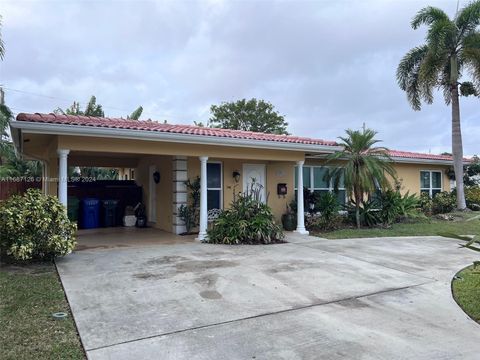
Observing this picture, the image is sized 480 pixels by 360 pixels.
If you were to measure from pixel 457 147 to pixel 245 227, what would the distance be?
11.6 m

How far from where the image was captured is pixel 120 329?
156 inches

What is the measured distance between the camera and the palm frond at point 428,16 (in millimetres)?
15336

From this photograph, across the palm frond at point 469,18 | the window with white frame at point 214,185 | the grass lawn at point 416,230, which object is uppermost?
the palm frond at point 469,18

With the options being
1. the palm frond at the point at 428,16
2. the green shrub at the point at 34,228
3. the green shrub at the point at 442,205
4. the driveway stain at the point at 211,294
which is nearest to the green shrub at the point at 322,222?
the green shrub at the point at 442,205

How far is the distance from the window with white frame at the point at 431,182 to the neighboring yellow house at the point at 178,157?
2.10ft

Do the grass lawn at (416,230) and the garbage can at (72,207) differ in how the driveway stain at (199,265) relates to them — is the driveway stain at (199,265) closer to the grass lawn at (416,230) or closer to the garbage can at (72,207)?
the grass lawn at (416,230)

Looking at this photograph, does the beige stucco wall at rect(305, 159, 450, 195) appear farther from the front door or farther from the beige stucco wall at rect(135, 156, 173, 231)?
the front door

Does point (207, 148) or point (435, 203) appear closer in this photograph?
point (207, 148)

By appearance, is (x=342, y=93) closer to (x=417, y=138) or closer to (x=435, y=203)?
(x=435, y=203)

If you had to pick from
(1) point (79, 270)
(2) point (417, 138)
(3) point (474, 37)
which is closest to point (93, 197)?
(1) point (79, 270)

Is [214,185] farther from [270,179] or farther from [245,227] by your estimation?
[245,227]

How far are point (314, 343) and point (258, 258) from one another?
161 inches

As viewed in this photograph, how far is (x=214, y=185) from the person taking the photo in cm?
1198

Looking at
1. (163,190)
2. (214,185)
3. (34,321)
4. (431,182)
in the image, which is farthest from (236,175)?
(431,182)
